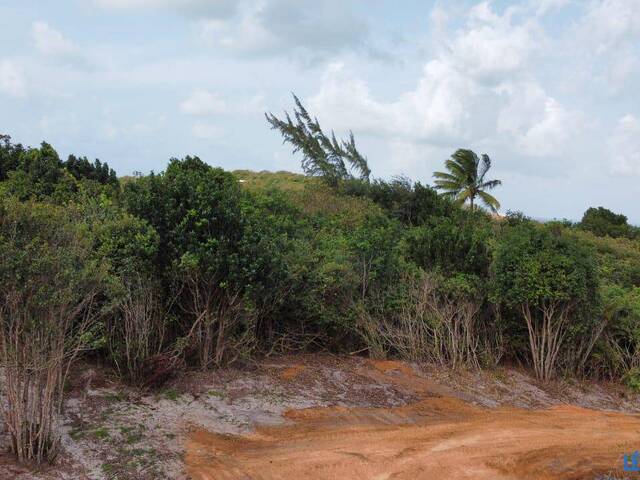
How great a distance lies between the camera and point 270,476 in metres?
6.47

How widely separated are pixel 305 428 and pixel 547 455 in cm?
304

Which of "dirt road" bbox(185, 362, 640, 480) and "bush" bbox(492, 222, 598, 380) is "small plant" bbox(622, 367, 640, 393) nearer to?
"bush" bbox(492, 222, 598, 380)

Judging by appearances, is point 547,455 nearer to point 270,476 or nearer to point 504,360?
point 270,476

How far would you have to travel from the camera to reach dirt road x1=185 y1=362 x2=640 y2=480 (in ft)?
22.0

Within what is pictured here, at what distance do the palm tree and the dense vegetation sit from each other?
1897cm

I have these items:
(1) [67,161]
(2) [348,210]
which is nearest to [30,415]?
(1) [67,161]

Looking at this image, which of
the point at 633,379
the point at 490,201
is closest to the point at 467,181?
the point at 490,201

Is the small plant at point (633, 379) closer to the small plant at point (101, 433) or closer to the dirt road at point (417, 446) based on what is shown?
the dirt road at point (417, 446)

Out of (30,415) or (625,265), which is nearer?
(30,415)

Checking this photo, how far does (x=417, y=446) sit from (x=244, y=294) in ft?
11.3

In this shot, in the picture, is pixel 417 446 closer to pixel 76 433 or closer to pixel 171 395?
pixel 171 395

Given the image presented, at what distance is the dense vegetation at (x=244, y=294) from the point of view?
5941mm

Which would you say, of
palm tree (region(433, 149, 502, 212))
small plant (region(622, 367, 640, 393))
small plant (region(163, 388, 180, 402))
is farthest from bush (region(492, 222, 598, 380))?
palm tree (region(433, 149, 502, 212))

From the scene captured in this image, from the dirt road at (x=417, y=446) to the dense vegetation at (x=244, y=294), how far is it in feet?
5.93
